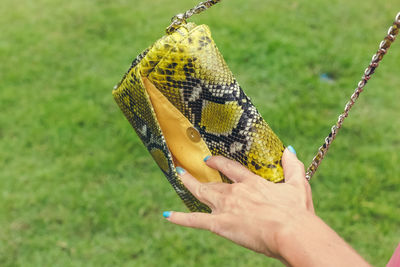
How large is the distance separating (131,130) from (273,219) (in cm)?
249

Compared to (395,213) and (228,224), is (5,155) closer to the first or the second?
(228,224)

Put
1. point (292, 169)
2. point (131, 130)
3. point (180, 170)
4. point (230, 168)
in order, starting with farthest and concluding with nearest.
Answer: point (131, 130) < point (180, 170) < point (230, 168) < point (292, 169)

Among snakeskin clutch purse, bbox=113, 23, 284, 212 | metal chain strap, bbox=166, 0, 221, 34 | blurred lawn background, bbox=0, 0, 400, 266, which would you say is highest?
metal chain strap, bbox=166, 0, 221, 34

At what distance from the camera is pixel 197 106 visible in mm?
1546

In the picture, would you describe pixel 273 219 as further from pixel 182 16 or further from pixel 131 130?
pixel 131 130

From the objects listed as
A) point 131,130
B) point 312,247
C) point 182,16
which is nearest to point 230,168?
point 312,247

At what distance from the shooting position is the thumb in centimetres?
136

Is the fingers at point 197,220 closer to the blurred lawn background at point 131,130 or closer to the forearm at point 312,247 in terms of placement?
the forearm at point 312,247

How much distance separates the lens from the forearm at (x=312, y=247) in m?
1.08

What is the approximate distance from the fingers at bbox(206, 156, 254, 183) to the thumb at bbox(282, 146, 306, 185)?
5.2 inches

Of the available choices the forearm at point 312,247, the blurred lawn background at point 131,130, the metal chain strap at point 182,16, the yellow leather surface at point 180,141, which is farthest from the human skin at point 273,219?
the blurred lawn background at point 131,130

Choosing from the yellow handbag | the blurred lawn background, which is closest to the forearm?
the yellow handbag

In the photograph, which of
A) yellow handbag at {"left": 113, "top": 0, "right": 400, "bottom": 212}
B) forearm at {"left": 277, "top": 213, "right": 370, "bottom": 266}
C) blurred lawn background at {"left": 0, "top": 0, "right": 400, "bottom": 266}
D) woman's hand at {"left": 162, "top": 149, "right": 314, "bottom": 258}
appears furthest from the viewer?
blurred lawn background at {"left": 0, "top": 0, "right": 400, "bottom": 266}

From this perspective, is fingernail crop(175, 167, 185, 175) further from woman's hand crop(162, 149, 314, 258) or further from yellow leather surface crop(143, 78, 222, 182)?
woman's hand crop(162, 149, 314, 258)
